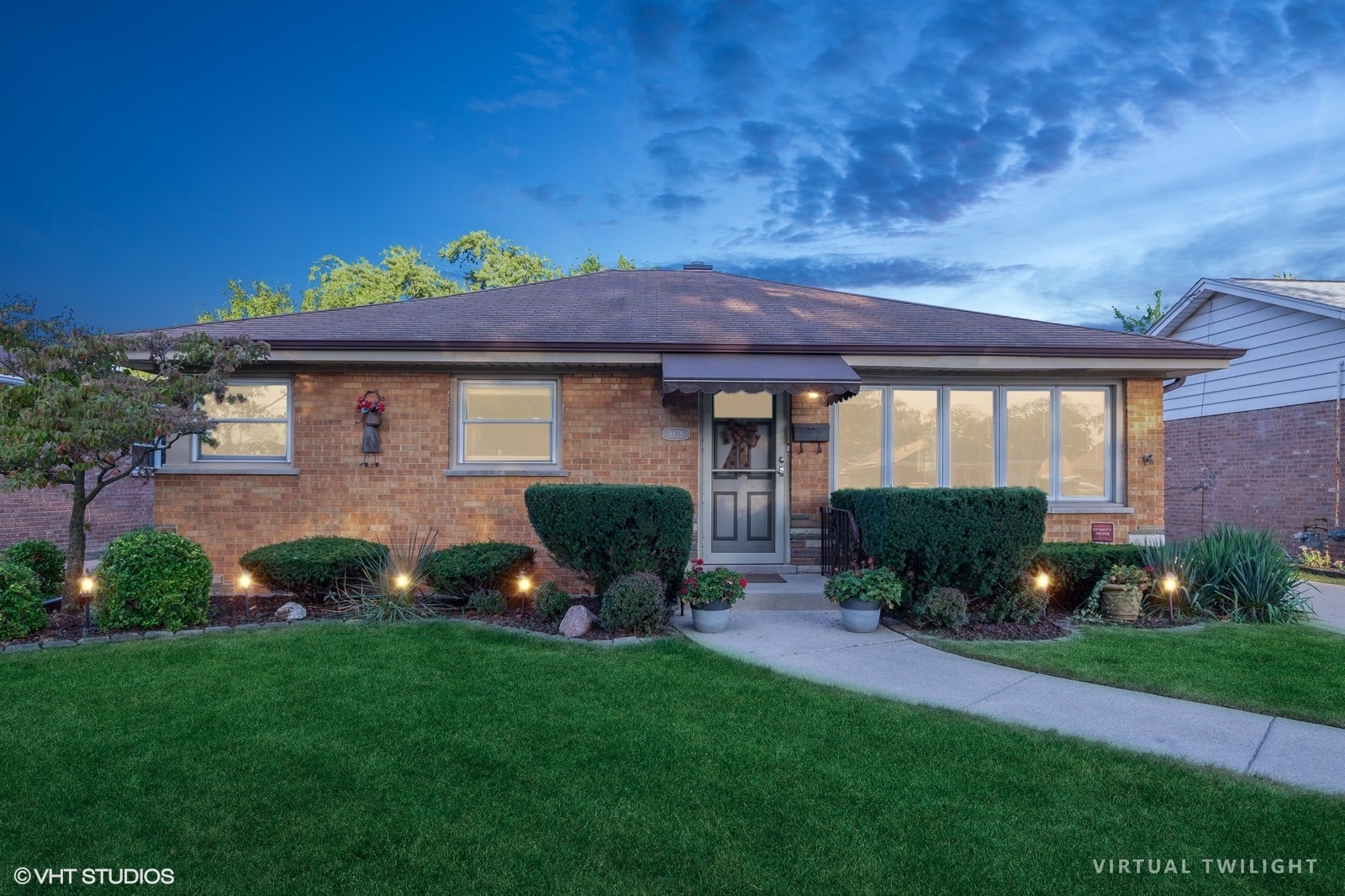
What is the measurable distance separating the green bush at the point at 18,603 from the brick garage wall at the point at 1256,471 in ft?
59.3

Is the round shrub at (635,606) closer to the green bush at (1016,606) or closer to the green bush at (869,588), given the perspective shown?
the green bush at (869,588)

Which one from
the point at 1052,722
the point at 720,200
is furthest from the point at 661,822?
the point at 720,200

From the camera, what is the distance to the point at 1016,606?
295 inches

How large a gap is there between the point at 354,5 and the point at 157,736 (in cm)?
1496

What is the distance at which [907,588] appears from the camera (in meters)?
7.45

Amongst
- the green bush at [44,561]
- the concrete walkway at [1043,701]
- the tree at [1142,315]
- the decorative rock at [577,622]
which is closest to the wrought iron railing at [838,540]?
the concrete walkway at [1043,701]

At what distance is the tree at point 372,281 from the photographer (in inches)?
1411

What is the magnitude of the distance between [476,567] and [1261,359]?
15255mm

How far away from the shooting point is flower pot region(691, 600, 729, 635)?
7047mm

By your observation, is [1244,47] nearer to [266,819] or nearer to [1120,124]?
[1120,124]

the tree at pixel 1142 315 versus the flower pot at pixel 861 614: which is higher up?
the tree at pixel 1142 315

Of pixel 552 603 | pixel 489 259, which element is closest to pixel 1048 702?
pixel 552 603

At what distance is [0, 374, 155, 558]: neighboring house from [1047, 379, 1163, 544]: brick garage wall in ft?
46.9

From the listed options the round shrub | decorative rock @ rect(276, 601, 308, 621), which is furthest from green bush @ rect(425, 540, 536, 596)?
the round shrub
